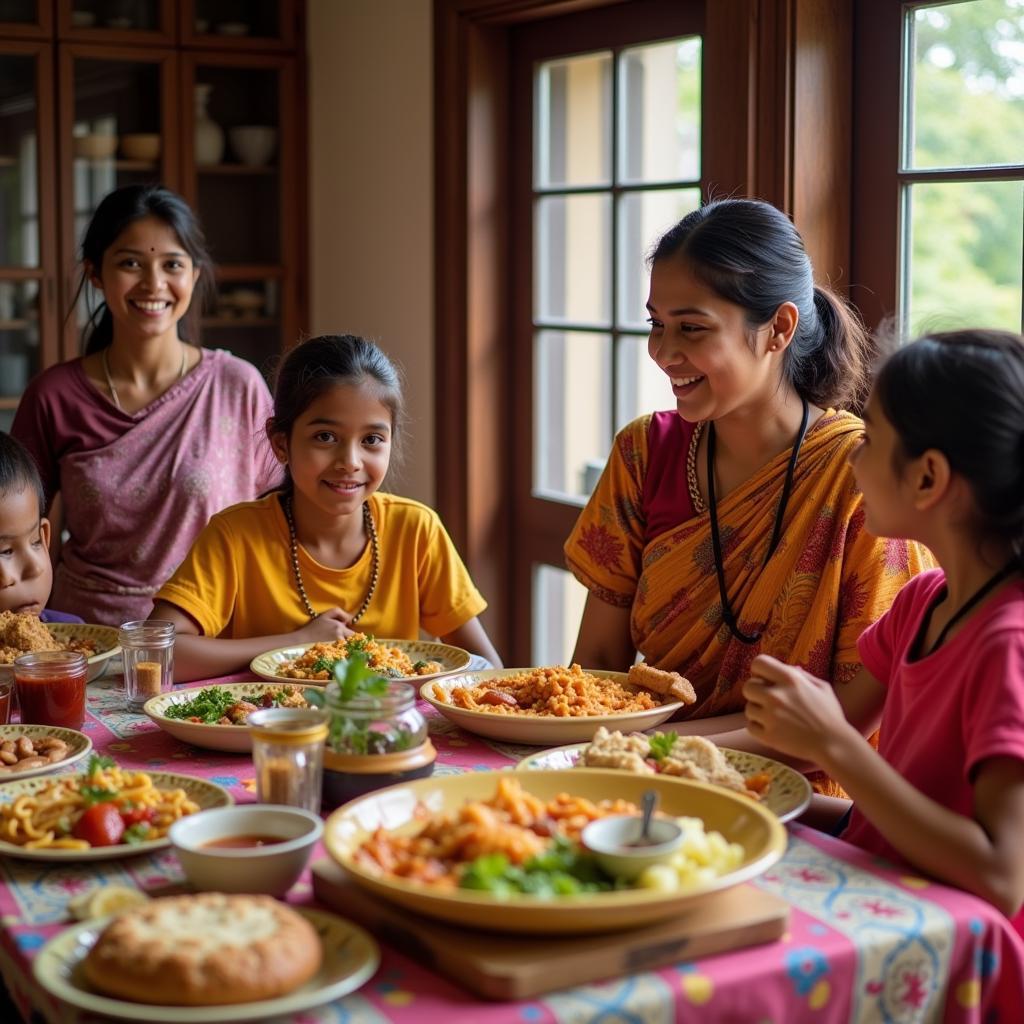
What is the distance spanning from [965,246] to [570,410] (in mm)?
1157

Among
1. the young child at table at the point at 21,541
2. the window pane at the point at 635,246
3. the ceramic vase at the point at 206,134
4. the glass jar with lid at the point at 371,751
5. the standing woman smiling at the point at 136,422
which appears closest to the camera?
the glass jar with lid at the point at 371,751

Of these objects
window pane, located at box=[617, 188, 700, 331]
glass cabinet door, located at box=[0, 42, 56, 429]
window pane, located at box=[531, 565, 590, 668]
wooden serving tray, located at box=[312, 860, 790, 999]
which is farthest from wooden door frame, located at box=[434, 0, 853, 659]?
wooden serving tray, located at box=[312, 860, 790, 999]

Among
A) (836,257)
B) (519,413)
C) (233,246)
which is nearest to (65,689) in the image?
(836,257)

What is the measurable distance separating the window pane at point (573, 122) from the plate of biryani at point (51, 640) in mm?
1873

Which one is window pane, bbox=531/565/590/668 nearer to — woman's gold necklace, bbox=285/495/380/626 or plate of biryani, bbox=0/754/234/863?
woman's gold necklace, bbox=285/495/380/626

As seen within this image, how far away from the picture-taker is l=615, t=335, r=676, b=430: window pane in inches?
143

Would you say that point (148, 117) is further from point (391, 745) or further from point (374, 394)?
point (391, 745)

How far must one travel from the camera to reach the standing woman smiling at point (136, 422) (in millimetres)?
3078

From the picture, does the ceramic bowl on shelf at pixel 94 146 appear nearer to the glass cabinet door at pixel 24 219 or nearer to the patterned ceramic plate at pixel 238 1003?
the glass cabinet door at pixel 24 219

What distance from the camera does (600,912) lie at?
3.86 feet

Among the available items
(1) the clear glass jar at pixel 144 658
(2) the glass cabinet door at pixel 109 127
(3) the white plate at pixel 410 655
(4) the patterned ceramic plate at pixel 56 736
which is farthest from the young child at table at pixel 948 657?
(2) the glass cabinet door at pixel 109 127

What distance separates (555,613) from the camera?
4.02 m

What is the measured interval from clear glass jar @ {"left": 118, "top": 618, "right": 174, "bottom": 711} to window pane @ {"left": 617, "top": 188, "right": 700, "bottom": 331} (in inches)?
71.1

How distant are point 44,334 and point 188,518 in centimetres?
139
